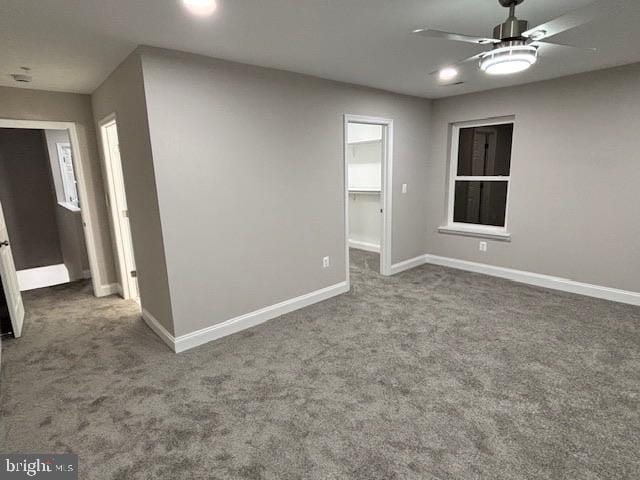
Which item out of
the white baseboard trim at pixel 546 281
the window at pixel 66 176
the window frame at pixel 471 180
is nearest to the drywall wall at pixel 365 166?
the window frame at pixel 471 180

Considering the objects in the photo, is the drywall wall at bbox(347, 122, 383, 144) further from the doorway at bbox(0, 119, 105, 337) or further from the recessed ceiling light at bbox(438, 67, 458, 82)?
the doorway at bbox(0, 119, 105, 337)

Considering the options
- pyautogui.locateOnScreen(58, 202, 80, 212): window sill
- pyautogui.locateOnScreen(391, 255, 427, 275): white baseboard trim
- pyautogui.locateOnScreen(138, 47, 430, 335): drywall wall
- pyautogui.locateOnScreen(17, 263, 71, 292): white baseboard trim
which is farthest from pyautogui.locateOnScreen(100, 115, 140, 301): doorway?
pyautogui.locateOnScreen(391, 255, 427, 275): white baseboard trim

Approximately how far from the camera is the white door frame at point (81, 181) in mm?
3551

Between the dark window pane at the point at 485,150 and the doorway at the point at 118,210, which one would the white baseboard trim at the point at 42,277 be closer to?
the doorway at the point at 118,210

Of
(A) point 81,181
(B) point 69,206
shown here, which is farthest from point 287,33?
(B) point 69,206

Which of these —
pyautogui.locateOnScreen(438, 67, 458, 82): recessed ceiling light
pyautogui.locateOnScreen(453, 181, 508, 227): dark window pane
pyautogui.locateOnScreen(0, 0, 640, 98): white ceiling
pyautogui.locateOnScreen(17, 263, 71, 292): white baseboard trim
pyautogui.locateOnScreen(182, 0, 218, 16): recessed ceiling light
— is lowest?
pyautogui.locateOnScreen(17, 263, 71, 292): white baseboard trim

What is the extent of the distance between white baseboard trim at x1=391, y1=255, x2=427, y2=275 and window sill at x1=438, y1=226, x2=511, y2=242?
0.53 m

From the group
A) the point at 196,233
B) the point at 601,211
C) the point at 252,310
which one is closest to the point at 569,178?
the point at 601,211

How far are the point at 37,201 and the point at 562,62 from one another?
7180 millimetres

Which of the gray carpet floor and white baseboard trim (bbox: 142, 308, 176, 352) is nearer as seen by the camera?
the gray carpet floor

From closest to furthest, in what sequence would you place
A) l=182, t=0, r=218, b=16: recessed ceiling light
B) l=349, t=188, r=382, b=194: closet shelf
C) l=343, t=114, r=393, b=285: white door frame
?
l=182, t=0, r=218, b=16: recessed ceiling light
l=343, t=114, r=393, b=285: white door frame
l=349, t=188, r=382, b=194: closet shelf

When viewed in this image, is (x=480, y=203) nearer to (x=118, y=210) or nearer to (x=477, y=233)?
(x=477, y=233)

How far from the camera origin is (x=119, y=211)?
12.7ft

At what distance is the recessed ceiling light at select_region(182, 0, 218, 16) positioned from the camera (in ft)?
5.94
